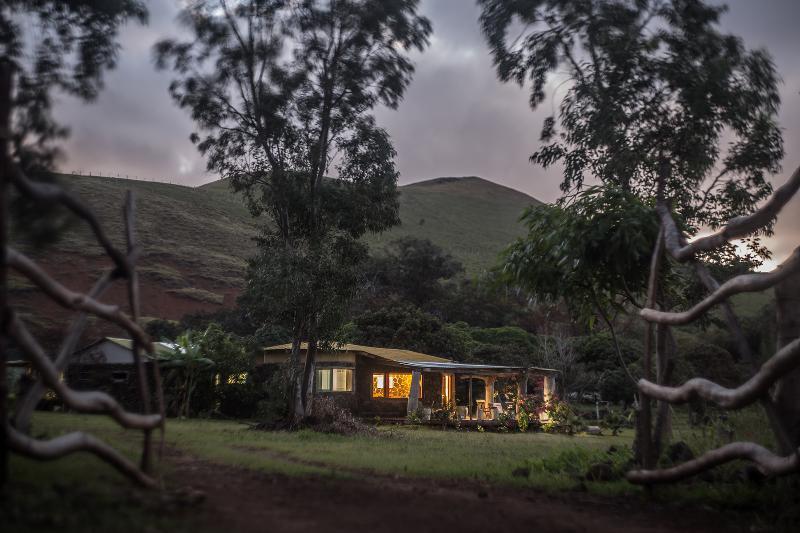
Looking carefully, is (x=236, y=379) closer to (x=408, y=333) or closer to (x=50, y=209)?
(x=408, y=333)

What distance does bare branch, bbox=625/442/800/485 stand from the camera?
21.1 ft

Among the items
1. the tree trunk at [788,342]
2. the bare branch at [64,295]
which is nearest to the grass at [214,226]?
the bare branch at [64,295]

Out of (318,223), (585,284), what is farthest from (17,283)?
(585,284)

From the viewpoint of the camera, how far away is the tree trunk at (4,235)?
4.73m

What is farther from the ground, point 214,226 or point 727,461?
point 214,226

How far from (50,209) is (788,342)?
27.6ft

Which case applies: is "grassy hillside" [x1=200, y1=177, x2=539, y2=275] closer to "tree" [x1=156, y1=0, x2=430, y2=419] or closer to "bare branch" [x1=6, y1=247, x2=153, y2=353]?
"tree" [x1=156, y1=0, x2=430, y2=419]

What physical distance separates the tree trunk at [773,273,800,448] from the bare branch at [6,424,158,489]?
716 cm

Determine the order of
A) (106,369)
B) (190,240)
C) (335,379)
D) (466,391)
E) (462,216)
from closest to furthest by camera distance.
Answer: (106,369) < (335,379) < (466,391) < (190,240) < (462,216)

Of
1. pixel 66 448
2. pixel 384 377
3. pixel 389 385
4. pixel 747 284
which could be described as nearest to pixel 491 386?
pixel 389 385

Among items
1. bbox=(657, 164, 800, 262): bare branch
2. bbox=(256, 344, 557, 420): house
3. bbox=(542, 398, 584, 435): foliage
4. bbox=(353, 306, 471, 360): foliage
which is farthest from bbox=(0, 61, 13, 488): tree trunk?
bbox=(353, 306, 471, 360): foliage

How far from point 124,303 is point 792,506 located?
199 ft

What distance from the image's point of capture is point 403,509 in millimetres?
6574

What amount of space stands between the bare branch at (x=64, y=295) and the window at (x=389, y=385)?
943 inches
